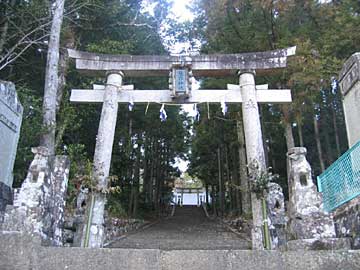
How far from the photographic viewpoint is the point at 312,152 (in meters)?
19.4

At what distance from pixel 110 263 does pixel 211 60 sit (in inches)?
291

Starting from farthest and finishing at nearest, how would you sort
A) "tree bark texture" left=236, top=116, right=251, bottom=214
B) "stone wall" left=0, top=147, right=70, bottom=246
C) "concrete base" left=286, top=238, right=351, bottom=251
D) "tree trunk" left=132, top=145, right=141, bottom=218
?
1. "tree trunk" left=132, top=145, right=141, bottom=218
2. "tree bark texture" left=236, top=116, right=251, bottom=214
3. "stone wall" left=0, top=147, right=70, bottom=246
4. "concrete base" left=286, top=238, right=351, bottom=251

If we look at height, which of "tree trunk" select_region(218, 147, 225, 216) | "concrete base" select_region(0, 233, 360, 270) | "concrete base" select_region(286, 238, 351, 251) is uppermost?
"tree trunk" select_region(218, 147, 225, 216)

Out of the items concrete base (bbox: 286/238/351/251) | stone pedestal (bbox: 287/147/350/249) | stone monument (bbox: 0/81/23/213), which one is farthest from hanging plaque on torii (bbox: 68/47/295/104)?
concrete base (bbox: 286/238/351/251)

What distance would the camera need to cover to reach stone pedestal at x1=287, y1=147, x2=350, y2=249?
15.4 feet

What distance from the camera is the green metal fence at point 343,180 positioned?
5.43 metres

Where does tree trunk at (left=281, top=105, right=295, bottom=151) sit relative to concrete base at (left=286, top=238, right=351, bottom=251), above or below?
above

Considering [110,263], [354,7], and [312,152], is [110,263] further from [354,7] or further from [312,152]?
[312,152]

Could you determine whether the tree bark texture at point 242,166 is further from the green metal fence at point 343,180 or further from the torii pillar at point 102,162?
the green metal fence at point 343,180

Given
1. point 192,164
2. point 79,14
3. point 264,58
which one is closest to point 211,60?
point 264,58

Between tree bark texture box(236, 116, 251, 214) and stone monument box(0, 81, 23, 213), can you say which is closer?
stone monument box(0, 81, 23, 213)

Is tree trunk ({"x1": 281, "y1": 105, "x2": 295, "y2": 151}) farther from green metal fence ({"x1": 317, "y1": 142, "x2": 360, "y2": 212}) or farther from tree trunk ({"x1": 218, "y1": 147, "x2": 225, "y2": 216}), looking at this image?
tree trunk ({"x1": 218, "y1": 147, "x2": 225, "y2": 216})

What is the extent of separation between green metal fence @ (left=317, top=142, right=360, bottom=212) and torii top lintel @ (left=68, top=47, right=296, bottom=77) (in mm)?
3868

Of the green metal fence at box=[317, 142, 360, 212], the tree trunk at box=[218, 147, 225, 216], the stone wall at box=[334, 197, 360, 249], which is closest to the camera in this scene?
the stone wall at box=[334, 197, 360, 249]
